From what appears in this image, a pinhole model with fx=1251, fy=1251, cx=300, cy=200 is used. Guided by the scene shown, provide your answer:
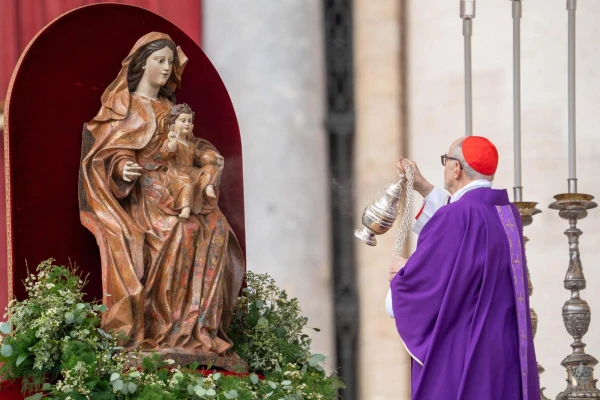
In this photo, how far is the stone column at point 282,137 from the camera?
25.8 feet

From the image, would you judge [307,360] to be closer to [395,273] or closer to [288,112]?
[395,273]

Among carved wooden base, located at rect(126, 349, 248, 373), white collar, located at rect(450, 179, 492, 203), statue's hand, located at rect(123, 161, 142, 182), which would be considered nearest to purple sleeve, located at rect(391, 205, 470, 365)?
white collar, located at rect(450, 179, 492, 203)

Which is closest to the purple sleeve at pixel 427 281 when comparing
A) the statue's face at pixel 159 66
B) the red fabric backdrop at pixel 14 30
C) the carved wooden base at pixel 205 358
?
the carved wooden base at pixel 205 358

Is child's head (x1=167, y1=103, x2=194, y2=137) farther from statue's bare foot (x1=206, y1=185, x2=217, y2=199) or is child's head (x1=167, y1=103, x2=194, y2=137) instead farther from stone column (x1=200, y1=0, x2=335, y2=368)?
stone column (x1=200, y1=0, x2=335, y2=368)

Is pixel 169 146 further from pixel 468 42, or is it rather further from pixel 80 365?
pixel 468 42

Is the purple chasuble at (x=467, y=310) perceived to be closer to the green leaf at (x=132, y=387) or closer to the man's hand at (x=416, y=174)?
the man's hand at (x=416, y=174)

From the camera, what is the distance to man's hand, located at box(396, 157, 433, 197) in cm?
567

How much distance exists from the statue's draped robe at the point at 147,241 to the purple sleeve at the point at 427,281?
0.78 m

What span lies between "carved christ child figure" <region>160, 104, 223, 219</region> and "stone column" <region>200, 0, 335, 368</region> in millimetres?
2370

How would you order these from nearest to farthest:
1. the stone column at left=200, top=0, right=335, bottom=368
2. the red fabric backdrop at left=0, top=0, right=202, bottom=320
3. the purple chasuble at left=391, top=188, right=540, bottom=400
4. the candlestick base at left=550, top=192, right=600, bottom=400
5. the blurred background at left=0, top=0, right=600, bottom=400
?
the purple chasuble at left=391, top=188, right=540, bottom=400 → the candlestick base at left=550, top=192, right=600, bottom=400 → the red fabric backdrop at left=0, top=0, right=202, bottom=320 → the blurred background at left=0, top=0, right=600, bottom=400 → the stone column at left=200, top=0, right=335, bottom=368

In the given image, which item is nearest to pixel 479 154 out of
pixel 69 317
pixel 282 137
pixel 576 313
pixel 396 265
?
pixel 396 265

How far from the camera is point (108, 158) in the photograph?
5301 mm

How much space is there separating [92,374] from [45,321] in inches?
11.1

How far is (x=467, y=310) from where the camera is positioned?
5391mm
